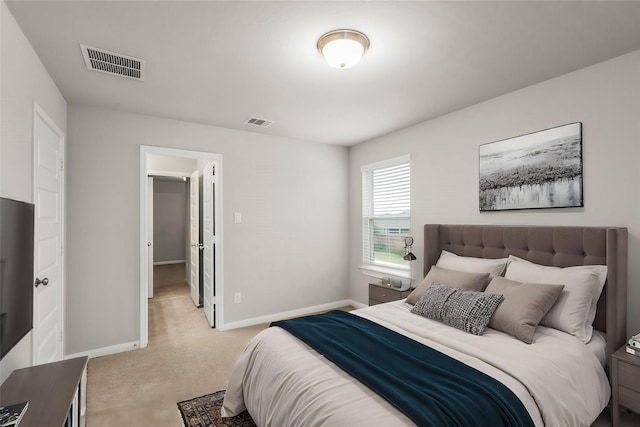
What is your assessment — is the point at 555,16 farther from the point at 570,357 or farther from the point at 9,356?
the point at 9,356

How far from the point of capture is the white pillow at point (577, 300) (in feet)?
6.87

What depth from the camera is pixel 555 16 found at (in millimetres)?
1826

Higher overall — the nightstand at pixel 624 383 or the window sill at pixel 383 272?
the window sill at pixel 383 272

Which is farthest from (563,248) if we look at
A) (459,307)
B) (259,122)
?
(259,122)

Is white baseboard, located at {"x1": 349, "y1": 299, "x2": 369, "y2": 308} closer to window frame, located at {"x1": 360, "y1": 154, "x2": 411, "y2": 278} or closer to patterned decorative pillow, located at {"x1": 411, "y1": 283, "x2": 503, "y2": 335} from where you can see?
window frame, located at {"x1": 360, "y1": 154, "x2": 411, "y2": 278}

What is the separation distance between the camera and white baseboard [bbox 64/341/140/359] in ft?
10.4

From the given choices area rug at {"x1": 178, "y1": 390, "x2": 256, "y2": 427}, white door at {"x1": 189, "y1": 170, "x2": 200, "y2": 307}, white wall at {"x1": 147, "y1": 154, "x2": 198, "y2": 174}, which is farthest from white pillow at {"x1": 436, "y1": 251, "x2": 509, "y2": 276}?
white wall at {"x1": 147, "y1": 154, "x2": 198, "y2": 174}

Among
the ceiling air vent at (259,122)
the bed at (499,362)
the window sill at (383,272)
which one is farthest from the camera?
the window sill at (383,272)

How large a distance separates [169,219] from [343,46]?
8.01 meters

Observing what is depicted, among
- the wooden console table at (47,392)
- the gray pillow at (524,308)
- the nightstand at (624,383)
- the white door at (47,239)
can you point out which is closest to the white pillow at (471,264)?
the gray pillow at (524,308)

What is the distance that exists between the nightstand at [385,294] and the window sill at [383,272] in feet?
1.20

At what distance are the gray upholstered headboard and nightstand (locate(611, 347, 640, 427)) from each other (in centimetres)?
17

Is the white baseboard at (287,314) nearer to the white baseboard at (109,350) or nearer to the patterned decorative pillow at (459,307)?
the white baseboard at (109,350)

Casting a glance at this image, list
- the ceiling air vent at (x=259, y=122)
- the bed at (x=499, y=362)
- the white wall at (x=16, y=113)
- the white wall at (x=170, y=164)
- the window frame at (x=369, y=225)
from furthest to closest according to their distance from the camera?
the white wall at (x=170, y=164), the window frame at (x=369, y=225), the ceiling air vent at (x=259, y=122), the white wall at (x=16, y=113), the bed at (x=499, y=362)
